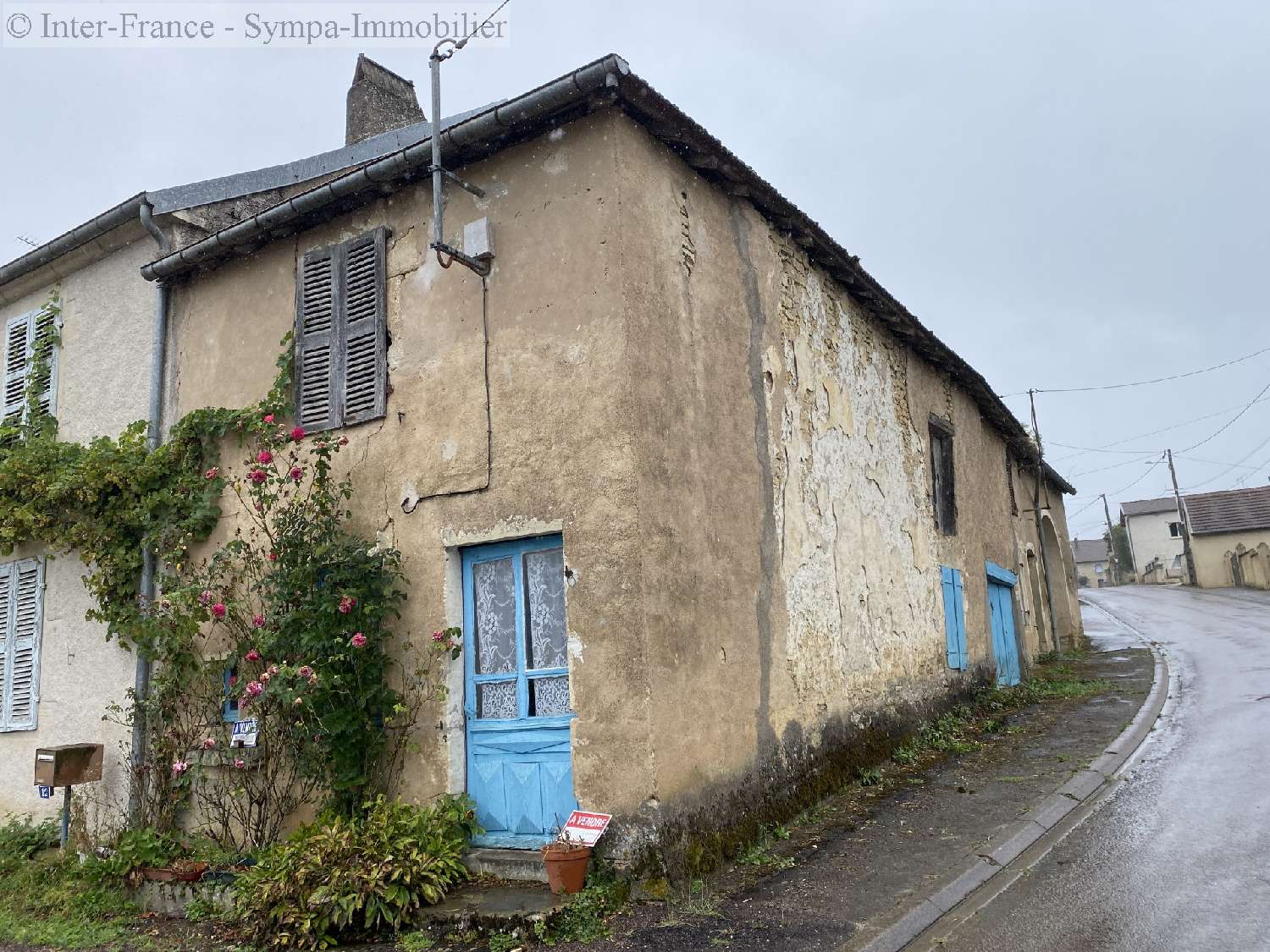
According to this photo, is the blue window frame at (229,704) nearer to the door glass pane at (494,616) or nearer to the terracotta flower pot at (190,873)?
the terracotta flower pot at (190,873)

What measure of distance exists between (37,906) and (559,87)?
6.83 metres

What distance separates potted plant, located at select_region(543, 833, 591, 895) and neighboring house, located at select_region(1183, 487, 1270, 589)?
4205 cm

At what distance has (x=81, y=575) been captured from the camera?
8555 millimetres

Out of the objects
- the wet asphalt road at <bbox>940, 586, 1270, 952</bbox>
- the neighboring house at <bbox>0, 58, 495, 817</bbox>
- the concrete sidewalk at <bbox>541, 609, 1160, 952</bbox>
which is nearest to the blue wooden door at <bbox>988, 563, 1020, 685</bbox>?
the wet asphalt road at <bbox>940, 586, 1270, 952</bbox>

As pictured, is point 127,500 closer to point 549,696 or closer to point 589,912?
point 549,696

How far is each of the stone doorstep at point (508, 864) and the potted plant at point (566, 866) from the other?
0.24m

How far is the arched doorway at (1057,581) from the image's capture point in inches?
823

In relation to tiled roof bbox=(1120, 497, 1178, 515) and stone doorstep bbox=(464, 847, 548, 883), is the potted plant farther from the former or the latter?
tiled roof bbox=(1120, 497, 1178, 515)

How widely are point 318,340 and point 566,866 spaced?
15.0 feet

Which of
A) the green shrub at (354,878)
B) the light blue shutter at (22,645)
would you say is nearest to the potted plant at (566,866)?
the green shrub at (354,878)

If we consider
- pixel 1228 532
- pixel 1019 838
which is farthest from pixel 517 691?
pixel 1228 532

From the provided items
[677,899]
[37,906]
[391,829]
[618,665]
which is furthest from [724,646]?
[37,906]

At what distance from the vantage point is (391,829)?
18.7ft

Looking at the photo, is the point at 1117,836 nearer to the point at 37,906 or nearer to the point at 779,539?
the point at 779,539
